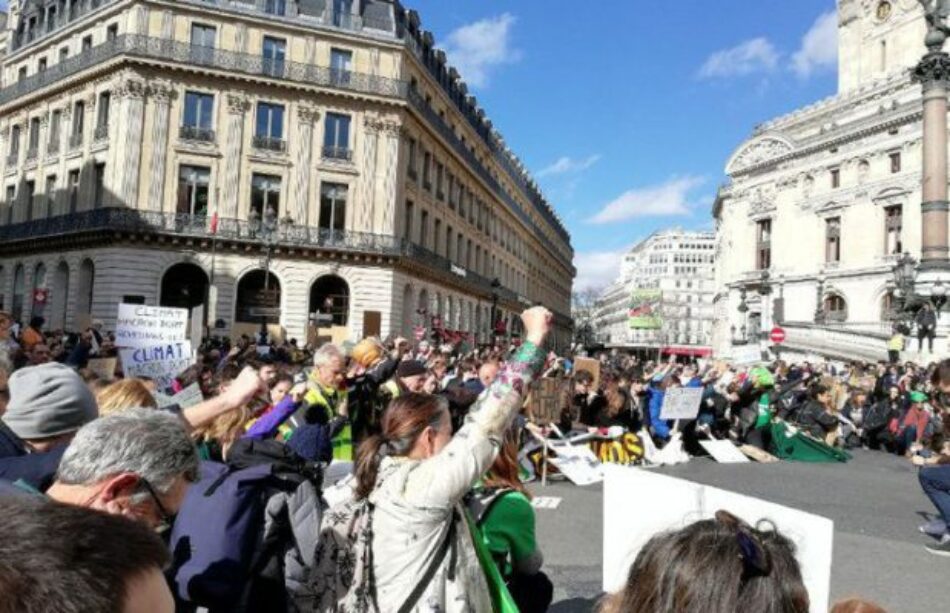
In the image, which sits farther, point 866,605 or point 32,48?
point 32,48

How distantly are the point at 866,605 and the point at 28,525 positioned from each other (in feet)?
5.61

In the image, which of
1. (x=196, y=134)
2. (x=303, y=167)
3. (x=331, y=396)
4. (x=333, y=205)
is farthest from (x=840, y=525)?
(x=196, y=134)

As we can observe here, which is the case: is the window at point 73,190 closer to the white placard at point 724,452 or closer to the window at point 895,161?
the white placard at point 724,452

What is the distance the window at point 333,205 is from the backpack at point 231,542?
3295cm

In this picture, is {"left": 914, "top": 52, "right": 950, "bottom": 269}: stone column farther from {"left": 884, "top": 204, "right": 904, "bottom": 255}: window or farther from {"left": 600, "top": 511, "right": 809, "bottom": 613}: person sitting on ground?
{"left": 884, "top": 204, "right": 904, "bottom": 255}: window

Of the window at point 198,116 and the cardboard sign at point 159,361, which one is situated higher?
the window at point 198,116

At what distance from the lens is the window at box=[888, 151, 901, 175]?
45.1 m

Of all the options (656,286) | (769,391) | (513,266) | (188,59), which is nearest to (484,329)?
(513,266)

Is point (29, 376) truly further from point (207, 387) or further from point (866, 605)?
point (207, 387)

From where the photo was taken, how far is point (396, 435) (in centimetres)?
294

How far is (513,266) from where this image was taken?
63469 mm

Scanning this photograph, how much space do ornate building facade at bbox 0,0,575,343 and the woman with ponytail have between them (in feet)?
92.3

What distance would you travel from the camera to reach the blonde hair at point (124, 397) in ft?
11.7

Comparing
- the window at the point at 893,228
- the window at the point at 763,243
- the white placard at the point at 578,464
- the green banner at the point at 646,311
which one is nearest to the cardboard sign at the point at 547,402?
the white placard at the point at 578,464
